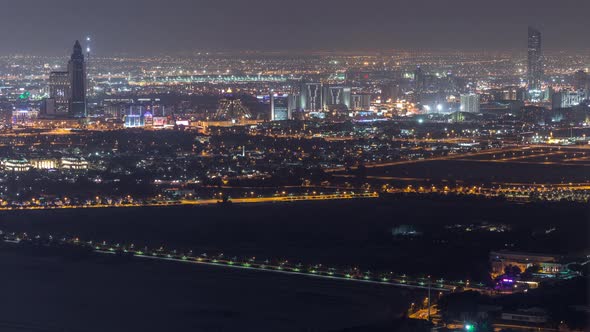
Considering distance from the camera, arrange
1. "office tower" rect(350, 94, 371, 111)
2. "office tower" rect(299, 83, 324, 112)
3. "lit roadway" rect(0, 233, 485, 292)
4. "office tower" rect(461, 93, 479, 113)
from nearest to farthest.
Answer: "lit roadway" rect(0, 233, 485, 292), "office tower" rect(461, 93, 479, 113), "office tower" rect(299, 83, 324, 112), "office tower" rect(350, 94, 371, 111)

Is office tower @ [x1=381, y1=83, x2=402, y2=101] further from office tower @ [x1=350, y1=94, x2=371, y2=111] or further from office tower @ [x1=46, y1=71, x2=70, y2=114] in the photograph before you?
office tower @ [x1=46, y1=71, x2=70, y2=114]

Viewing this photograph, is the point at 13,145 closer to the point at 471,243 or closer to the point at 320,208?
the point at 320,208

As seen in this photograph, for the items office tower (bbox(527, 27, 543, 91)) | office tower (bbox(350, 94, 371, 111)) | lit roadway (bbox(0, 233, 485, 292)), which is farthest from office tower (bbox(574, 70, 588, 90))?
lit roadway (bbox(0, 233, 485, 292))

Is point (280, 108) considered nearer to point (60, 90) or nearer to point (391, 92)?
point (391, 92)

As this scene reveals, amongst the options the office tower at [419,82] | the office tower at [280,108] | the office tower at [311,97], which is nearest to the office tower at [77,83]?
the office tower at [280,108]

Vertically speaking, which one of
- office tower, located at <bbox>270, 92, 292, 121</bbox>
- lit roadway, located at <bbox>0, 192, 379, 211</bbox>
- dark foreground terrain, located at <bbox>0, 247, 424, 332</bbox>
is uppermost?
office tower, located at <bbox>270, 92, 292, 121</bbox>

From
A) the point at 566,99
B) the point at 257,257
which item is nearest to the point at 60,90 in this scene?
the point at 566,99

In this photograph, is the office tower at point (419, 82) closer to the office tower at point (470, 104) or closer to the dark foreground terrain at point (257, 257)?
the office tower at point (470, 104)
